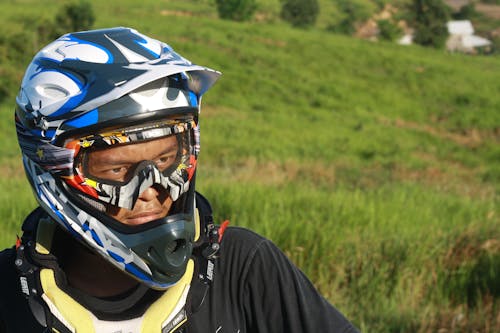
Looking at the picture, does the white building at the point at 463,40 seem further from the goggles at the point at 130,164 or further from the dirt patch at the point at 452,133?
the goggles at the point at 130,164

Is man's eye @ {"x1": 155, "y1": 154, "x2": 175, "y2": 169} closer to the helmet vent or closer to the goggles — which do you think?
the goggles

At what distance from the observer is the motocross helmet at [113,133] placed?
5.28 ft

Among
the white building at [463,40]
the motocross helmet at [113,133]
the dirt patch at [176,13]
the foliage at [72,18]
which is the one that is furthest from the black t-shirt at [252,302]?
the white building at [463,40]

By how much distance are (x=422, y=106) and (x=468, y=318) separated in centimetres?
2448

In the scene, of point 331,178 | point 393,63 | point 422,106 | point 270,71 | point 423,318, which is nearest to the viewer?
point 423,318

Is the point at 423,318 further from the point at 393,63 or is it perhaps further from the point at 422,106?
the point at 393,63

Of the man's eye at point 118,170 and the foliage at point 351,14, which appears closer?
the man's eye at point 118,170

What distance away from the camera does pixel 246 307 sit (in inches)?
65.7

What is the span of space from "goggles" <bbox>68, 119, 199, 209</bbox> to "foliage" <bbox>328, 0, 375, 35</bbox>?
58.6 m

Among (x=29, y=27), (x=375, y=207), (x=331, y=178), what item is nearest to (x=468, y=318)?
(x=375, y=207)

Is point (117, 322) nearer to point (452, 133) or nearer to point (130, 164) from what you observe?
point (130, 164)

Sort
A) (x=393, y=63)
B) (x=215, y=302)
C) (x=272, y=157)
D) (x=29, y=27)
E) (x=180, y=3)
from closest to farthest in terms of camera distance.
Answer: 1. (x=215, y=302)
2. (x=272, y=157)
3. (x=29, y=27)
4. (x=393, y=63)
5. (x=180, y=3)

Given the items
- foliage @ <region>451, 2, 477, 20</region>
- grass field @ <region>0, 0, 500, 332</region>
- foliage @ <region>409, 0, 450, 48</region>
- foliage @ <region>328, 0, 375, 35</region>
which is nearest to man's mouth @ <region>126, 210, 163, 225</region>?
grass field @ <region>0, 0, 500, 332</region>

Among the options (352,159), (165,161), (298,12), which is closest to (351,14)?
(298,12)
